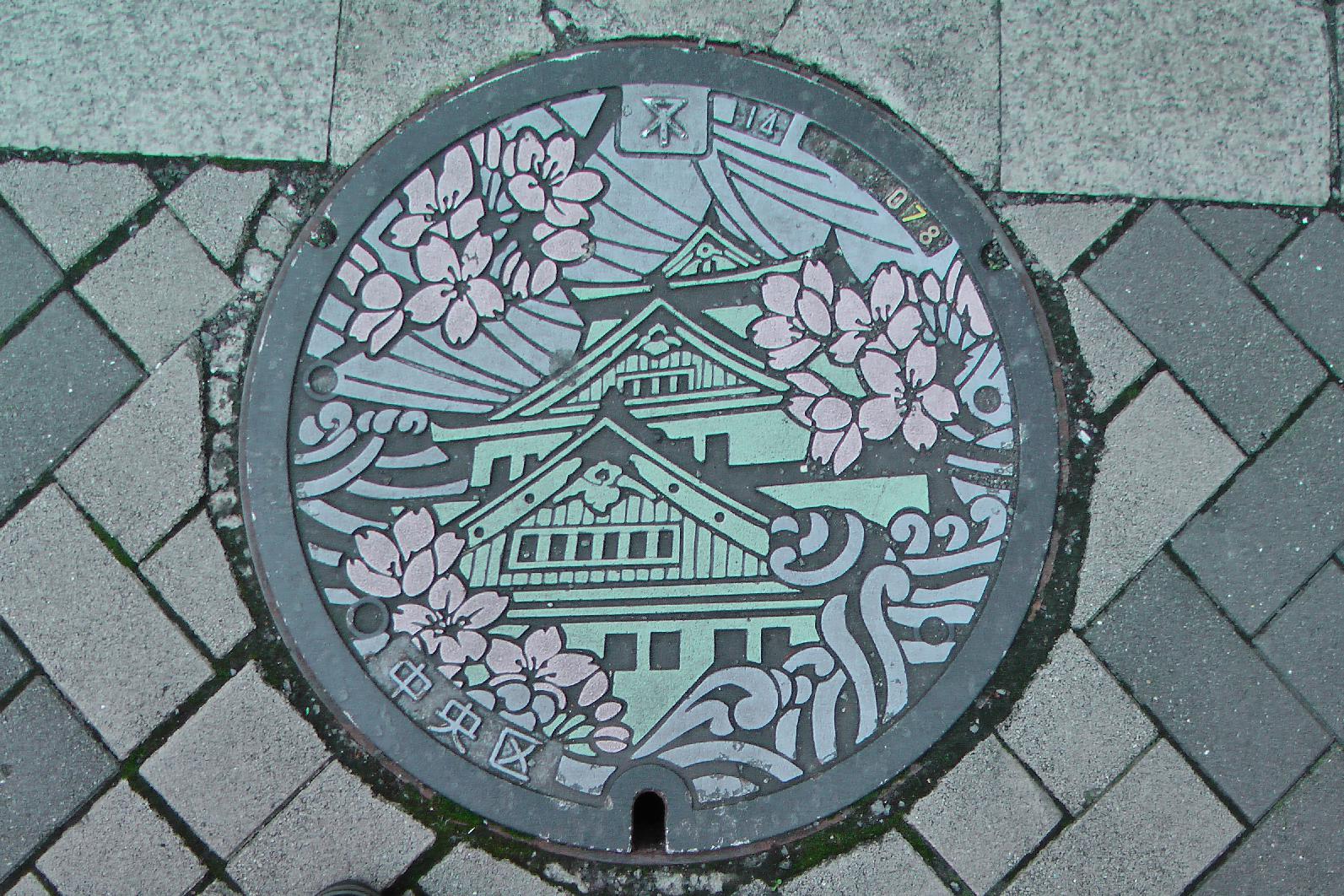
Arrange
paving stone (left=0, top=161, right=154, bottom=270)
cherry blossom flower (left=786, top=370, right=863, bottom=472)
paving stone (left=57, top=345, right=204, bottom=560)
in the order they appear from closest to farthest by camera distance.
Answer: cherry blossom flower (left=786, top=370, right=863, bottom=472) → paving stone (left=57, top=345, right=204, bottom=560) → paving stone (left=0, top=161, right=154, bottom=270)

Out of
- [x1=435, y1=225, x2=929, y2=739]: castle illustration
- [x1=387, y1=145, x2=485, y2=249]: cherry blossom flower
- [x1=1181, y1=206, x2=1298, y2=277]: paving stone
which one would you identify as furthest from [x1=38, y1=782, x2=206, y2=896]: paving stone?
[x1=1181, y1=206, x2=1298, y2=277]: paving stone

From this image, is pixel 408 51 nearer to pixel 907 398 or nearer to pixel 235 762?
pixel 907 398

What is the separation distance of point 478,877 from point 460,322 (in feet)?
3.84

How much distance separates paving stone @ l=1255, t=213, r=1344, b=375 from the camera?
2096 mm

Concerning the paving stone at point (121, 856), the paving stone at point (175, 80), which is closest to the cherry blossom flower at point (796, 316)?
the paving stone at point (175, 80)

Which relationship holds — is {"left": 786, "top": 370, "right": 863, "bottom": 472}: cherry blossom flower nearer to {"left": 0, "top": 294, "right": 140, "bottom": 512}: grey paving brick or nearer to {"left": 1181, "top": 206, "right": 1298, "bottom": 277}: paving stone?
{"left": 1181, "top": 206, "right": 1298, "bottom": 277}: paving stone

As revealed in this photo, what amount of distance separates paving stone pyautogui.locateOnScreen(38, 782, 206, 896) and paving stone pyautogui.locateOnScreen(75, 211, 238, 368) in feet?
3.19

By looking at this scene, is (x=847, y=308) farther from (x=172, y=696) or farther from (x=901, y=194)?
(x=172, y=696)

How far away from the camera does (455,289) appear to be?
2.13 meters

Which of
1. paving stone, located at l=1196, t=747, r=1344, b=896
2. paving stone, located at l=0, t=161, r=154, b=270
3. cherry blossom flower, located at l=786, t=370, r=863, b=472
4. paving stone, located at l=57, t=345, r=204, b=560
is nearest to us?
paving stone, located at l=1196, t=747, r=1344, b=896

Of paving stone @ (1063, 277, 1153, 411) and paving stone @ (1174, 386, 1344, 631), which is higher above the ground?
paving stone @ (1063, 277, 1153, 411)

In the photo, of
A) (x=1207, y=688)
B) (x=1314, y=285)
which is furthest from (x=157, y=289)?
(x=1314, y=285)

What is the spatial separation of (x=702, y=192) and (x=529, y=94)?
1.55 ft

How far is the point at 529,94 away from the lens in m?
2.21
